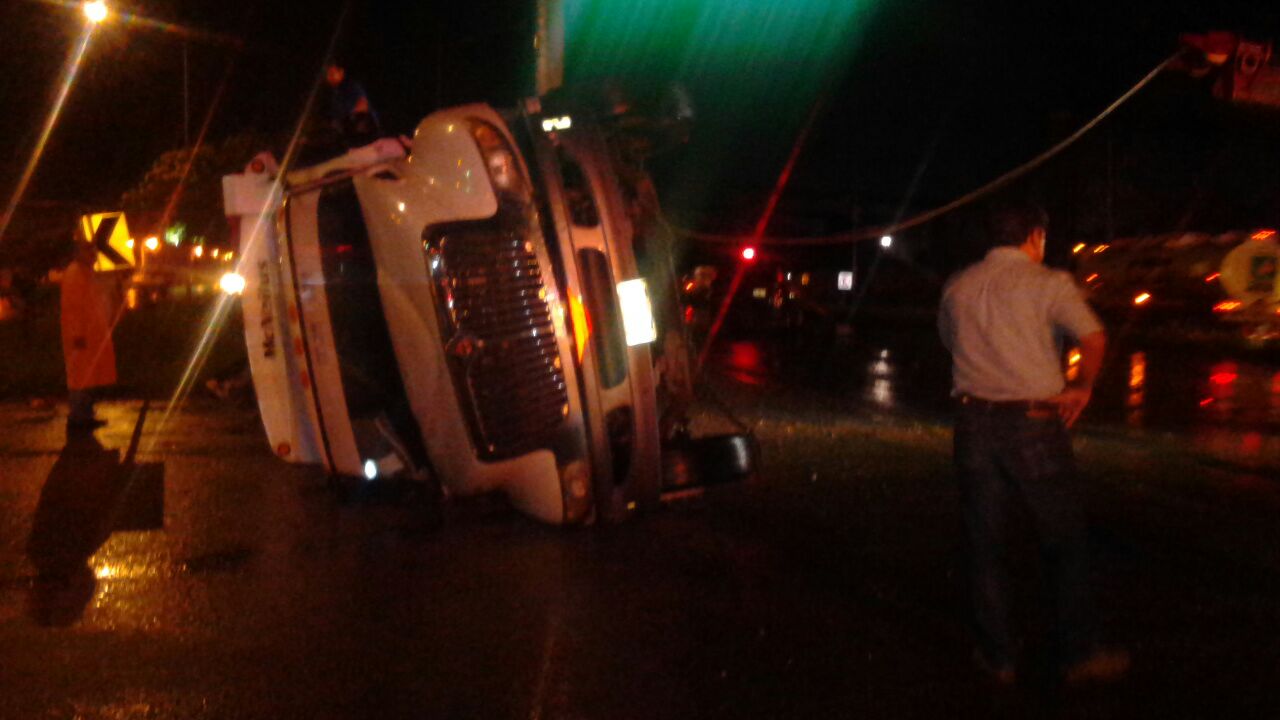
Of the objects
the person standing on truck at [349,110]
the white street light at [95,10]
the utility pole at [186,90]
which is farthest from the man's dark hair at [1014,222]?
the utility pole at [186,90]

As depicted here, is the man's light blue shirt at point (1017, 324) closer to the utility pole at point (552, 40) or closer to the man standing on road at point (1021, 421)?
the man standing on road at point (1021, 421)

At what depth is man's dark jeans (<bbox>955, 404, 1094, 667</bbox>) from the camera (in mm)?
4680

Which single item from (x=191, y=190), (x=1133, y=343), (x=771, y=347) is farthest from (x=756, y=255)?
(x=191, y=190)

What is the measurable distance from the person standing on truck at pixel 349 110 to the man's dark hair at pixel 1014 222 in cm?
431

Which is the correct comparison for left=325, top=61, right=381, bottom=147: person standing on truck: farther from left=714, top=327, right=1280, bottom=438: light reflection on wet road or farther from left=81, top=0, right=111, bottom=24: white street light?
left=81, top=0, right=111, bottom=24: white street light

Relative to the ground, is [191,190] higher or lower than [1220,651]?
higher

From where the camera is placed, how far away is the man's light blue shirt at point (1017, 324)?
4.62 m

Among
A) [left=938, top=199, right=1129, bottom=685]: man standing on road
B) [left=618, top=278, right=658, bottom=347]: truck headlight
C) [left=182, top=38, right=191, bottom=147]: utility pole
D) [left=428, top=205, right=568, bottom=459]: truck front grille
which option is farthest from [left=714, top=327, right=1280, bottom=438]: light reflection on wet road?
[left=182, top=38, right=191, bottom=147]: utility pole

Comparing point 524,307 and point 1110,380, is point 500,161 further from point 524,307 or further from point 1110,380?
point 1110,380

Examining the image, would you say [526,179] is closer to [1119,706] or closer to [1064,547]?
[1064,547]

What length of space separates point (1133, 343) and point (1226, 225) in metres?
12.3

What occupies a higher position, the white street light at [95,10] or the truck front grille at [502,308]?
the white street light at [95,10]

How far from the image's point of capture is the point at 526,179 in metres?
6.18

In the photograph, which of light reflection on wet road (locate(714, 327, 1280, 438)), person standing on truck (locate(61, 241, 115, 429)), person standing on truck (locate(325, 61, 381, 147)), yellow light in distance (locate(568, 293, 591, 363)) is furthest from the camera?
light reflection on wet road (locate(714, 327, 1280, 438))
